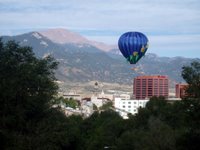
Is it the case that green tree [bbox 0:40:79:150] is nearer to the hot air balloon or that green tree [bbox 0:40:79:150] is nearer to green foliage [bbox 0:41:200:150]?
green foliage [bbox 0:41:200:150]

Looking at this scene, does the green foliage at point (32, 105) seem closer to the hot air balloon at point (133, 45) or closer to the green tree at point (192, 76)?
the green tree at point (192, 76)

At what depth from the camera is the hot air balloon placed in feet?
216

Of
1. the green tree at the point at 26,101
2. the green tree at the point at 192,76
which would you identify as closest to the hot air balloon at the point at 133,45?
the green tree at the point at 192,76

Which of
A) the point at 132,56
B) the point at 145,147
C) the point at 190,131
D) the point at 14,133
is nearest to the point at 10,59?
the point at 14,133

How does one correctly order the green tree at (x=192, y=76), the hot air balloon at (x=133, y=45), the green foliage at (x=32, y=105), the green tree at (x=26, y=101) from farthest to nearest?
the hot air balloon at (x=133, y=45) < the green tree at (x=192, y=76) < the green foliage at (x=32, y=105) < the green tree at (x=26, y=101)

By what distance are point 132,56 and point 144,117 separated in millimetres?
7046

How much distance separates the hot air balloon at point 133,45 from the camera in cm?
6575

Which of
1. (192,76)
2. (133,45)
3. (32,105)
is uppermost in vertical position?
(133,45)

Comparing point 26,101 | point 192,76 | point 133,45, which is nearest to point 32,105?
point 26,101

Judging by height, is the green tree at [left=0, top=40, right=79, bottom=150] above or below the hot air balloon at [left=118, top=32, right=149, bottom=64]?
below

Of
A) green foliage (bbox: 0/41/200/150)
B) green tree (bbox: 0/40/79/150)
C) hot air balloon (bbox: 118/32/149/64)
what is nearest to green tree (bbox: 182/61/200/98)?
green foliage (bbox: 0/41/200/150)

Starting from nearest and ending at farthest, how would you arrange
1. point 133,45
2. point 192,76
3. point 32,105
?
point 32,105 < point 192,76 < point 133,45

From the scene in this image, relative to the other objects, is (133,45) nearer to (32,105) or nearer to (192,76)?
(192,76)

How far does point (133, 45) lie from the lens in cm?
6575
